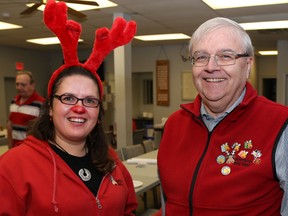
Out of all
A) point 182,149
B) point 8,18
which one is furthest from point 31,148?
point 8,18

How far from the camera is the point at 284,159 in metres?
1.16

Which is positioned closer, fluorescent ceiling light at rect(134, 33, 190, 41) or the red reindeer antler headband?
the red reindeer antler headband

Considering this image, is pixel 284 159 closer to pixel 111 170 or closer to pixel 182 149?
pixel 182 149

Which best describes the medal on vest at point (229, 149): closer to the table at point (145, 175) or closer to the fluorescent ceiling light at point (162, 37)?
the table at point (145, 175)

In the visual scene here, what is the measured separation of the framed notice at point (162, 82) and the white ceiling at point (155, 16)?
1960 mm

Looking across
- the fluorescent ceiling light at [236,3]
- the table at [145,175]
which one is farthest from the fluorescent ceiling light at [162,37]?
the table at [145,175]

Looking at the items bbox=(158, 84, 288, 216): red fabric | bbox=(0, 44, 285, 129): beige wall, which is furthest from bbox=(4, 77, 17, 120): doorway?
bbox=(158, 84, 288, 216): red fabric

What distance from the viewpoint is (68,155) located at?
1.51m

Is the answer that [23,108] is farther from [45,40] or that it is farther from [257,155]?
[45,40]

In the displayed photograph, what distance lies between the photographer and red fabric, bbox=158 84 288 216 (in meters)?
1.22

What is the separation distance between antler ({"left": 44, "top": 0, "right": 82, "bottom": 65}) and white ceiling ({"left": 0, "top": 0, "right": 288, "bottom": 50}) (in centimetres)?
309

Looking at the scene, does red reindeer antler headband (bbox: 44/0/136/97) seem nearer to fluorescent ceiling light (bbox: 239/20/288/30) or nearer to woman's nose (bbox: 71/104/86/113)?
woman's nose (bbox: 71/104/86/113)

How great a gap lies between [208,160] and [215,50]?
43 centimetres

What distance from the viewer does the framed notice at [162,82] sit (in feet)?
29.1
